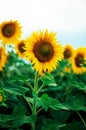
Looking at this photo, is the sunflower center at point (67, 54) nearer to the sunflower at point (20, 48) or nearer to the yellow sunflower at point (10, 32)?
the sunflower at point (20, 48)

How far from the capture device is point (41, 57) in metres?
3.97

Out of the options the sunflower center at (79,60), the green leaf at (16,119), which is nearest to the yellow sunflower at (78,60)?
the sunflower center at (79,60)

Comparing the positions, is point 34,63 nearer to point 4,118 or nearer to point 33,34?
point 33,34

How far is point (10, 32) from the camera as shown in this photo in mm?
6188

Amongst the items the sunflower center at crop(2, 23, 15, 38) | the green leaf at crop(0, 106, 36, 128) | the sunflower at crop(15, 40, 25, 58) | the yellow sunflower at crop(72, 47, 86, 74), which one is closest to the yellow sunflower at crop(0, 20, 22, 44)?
the sunflower center at crop(2, 23, 15, 38)

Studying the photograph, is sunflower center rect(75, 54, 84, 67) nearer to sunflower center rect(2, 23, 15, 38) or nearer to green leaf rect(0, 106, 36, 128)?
sunflower center rect(2, 23, 15, 38)

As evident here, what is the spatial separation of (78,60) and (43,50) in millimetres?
1995

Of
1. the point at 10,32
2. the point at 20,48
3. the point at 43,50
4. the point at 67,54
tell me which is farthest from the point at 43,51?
the point at 67,54

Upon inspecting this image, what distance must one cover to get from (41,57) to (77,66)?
76.6 inches

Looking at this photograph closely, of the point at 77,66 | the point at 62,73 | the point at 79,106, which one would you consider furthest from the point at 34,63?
the point at 62,73

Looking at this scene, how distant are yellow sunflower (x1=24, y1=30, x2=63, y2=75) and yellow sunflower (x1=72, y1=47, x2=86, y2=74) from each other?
1.76 metres

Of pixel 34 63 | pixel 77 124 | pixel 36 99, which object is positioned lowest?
pixel 77 124

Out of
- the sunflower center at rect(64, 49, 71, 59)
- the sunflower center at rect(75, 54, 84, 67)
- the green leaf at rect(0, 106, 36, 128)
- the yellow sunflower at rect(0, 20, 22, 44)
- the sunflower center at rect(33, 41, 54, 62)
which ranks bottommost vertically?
the green leaf at rect(0, 106, 36, 128)

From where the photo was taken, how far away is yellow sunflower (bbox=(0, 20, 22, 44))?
6011 millimetres
